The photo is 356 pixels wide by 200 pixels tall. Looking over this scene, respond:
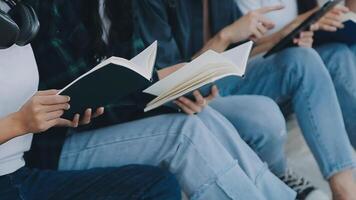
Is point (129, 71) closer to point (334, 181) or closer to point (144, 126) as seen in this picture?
point (144, 126)

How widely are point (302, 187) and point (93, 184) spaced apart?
620 millimetres

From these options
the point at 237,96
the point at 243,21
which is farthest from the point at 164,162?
the point at 243,21

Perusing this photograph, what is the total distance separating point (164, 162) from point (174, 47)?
0.35 metres

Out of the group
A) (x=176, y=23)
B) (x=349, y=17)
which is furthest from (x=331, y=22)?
(x=176, y=23)

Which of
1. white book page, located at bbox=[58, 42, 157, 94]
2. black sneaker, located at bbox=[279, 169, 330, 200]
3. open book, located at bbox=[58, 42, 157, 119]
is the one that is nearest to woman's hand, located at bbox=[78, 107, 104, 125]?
open book, located at bbox=[58, 42, 157, 119]

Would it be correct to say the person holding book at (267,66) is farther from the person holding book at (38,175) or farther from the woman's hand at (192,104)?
the person holding book at (38,175)

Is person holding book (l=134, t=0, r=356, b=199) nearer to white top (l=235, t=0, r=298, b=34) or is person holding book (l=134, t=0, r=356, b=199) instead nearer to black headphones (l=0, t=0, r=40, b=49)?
white top (l=235, t=0, r=298, b=34)

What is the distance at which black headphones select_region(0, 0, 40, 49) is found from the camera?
89 cm

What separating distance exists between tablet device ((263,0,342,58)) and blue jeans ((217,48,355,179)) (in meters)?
0.02

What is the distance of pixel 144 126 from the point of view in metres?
1.06

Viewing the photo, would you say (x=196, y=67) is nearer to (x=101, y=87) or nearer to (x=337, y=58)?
(x=101, y=87)

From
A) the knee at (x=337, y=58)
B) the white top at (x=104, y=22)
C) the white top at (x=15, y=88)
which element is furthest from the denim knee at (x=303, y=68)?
the white top at (x=15, y=88)

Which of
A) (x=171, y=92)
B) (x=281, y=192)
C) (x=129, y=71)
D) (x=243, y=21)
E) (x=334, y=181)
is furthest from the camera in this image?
(x=243, y=21)

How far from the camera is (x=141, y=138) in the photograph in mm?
1043
